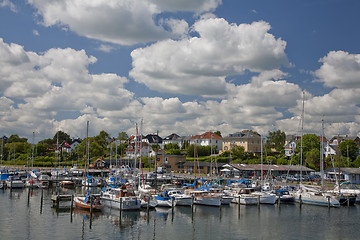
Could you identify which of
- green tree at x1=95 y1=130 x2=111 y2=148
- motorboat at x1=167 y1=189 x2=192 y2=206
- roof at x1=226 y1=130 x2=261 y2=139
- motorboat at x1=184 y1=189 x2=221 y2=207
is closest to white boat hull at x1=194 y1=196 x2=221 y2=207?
motorboat at x1=184 y1=189 x2=221 y2=207

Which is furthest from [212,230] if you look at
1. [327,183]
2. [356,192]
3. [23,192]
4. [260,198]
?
[327,183]

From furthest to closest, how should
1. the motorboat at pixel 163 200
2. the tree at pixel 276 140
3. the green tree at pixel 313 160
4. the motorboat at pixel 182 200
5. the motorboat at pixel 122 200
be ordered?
1. the tree at pixel 276 140
2. the green tree at pixel 313 160
3. the motorboat at pixel 182 200
4. the motorboat at pixel 163 200
5. the motorboat at pixel 122 200

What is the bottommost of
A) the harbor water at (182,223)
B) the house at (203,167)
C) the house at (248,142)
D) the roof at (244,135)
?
the harbor water at (182,223)

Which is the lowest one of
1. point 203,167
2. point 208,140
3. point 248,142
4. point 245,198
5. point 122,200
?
point 245,198

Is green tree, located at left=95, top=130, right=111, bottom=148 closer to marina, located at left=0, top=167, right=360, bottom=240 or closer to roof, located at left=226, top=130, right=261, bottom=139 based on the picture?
roof, located at left=226, top=130, right=261, bottom=139

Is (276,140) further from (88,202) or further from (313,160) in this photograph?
(88,202)

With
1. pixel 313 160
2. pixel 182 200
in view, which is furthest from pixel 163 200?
pixel 313 160

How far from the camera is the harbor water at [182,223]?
38213mm

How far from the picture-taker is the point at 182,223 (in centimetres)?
4441

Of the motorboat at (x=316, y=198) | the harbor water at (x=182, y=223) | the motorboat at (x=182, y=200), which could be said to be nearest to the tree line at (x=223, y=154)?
the motorboat at (x=316, y=198)

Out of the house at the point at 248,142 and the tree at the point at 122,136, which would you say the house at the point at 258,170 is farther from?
the tree at the point at 122,136

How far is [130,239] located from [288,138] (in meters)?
172

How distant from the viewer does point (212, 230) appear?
134 feet

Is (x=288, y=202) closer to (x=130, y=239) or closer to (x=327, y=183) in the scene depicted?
(x=327, y=183)
